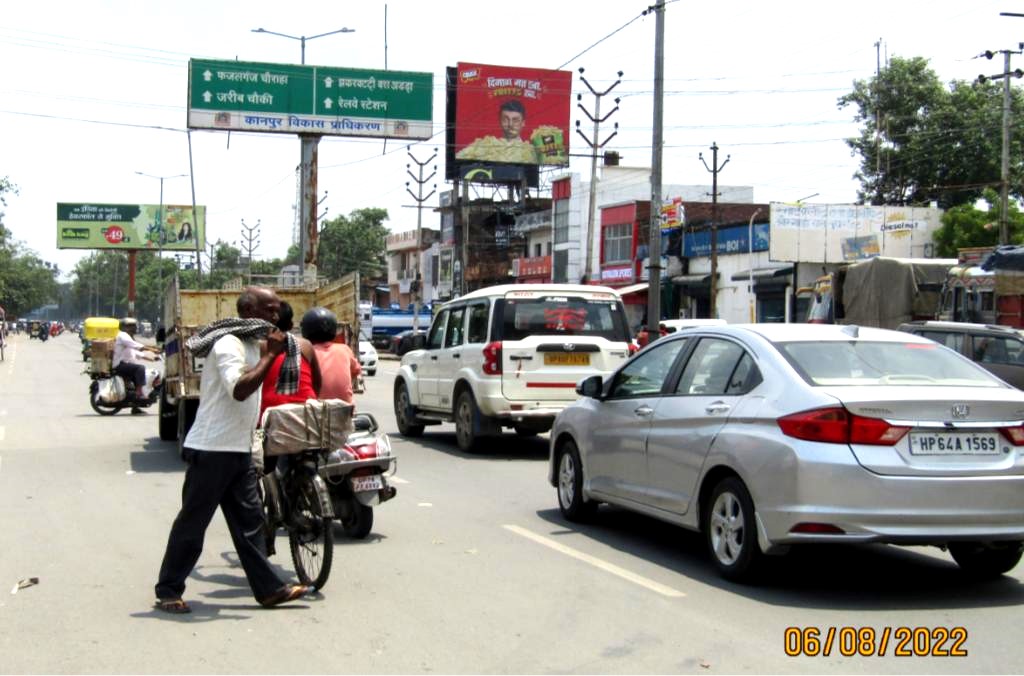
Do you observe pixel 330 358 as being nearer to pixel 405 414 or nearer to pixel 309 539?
pixel 309 539

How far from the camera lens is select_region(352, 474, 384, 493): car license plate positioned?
27.4ft

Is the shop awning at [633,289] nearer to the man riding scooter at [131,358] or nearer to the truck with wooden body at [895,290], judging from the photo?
the truck with wooden body at [895,290]

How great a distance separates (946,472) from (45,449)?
1220 centimetres

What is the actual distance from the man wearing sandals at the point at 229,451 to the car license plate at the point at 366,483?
6.31 ft

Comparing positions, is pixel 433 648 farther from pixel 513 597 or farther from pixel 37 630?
pixel 37 630

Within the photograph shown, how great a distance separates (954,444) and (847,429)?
635 mm

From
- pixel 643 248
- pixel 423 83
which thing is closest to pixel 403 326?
pixel 643 248

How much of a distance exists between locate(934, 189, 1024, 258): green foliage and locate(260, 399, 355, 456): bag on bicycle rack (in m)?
37.0

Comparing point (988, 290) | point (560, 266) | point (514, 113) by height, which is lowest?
point (988, 290)

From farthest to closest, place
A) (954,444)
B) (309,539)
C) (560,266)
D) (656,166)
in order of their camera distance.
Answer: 1. (560,266)
2. (656,166)
3. (309,539)
4. (954,444)

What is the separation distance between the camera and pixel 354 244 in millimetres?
108312

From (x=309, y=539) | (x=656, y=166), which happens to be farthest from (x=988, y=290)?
(x=309, y=539)

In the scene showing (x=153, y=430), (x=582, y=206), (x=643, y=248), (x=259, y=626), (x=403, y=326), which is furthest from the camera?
(x=403, y=326)

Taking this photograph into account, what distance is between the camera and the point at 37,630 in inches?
238
